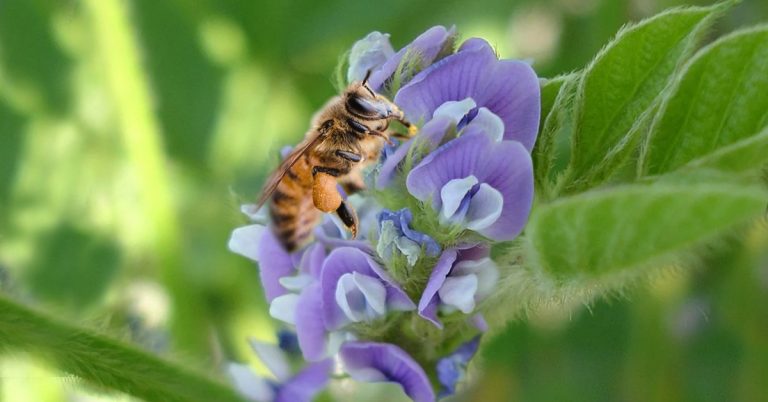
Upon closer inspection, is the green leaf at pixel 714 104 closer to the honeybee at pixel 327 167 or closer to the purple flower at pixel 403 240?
the purple flower at pixel 403 240

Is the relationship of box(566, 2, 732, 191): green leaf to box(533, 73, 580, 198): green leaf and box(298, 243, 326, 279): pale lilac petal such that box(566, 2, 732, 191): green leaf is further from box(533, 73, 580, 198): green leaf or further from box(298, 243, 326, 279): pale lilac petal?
box(298, 243, 326, 279): pale lilac petal

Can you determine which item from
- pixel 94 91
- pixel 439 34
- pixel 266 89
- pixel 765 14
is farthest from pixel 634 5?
pixel 439 34

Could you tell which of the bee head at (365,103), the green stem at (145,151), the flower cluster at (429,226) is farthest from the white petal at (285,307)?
the green stem at (145,151)

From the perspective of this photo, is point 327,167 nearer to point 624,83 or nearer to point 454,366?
point 454,366

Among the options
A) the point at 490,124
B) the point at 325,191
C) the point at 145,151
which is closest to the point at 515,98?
the point at 490,124

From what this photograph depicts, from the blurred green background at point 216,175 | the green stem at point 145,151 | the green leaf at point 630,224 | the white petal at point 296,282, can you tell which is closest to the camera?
the green leaf at point 630,224

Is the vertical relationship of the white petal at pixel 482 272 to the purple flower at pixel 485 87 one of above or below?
below

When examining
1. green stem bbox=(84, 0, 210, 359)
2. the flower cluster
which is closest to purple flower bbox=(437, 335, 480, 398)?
the flower cluster
